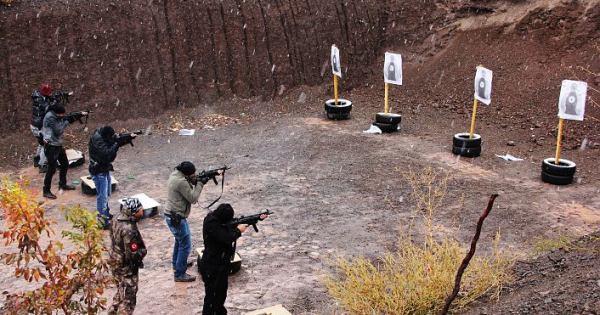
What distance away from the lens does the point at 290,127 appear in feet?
47.4

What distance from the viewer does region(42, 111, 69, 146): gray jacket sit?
32.1ft

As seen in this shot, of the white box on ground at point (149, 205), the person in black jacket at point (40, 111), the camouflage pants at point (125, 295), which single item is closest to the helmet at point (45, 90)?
the person in black jacket at point (40, 111)

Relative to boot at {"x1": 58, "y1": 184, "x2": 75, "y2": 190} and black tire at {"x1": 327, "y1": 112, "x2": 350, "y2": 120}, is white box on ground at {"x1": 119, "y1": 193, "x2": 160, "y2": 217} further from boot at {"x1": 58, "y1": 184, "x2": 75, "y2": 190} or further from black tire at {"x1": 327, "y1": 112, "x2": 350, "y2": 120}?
black tire at {"x1": 327, "y1": 112, "x2": 350, "y2": 120}

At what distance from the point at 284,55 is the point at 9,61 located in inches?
285

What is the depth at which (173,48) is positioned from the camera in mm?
15164

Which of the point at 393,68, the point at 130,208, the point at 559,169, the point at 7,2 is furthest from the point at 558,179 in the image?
the point at 7,2

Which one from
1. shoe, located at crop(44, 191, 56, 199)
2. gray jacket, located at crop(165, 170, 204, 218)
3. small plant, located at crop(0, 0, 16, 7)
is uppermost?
small plant, located at crop(0, 0, 16, 7)

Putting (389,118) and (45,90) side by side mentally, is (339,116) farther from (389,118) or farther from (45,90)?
(45,90)

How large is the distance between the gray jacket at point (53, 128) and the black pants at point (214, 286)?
5.19 metres

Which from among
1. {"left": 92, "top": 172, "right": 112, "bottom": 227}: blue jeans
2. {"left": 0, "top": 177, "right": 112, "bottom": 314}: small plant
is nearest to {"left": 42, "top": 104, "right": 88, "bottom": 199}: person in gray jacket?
{"left": 92, "top": 172, "right": 112, "bottom": 227}: blue jeans

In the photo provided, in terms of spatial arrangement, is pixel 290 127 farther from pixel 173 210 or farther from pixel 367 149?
pixel 173 210

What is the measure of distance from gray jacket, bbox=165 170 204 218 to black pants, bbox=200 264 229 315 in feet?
3.74

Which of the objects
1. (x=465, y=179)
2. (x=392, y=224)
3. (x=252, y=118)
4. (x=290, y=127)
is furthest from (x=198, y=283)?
(x=252, y=118)

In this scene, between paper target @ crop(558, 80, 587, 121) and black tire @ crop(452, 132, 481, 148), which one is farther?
black tire @ crop(452, 132, 481, 148)
